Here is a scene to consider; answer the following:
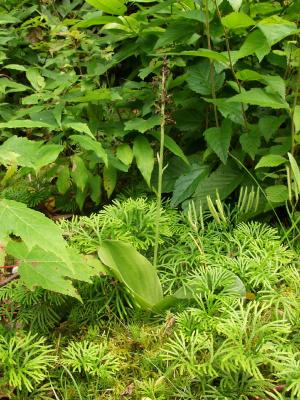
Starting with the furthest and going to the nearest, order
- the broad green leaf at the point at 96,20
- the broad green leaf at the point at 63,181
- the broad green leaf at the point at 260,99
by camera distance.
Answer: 1. the broad green leaf at the point at 63,181
2. the broad green leaf at the point at 96,20
3. the broad green leaf at the point at 260,99

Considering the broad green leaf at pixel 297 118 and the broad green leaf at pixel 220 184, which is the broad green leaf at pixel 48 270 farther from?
the broad green leaf at pixel 297 118

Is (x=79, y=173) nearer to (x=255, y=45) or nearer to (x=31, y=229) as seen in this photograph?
(x=255, y=45)

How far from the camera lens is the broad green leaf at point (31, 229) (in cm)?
97

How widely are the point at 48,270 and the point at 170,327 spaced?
337 millimetres

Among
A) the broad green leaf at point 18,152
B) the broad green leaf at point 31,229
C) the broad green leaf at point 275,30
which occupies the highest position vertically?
the broad green leaf at point 275,30

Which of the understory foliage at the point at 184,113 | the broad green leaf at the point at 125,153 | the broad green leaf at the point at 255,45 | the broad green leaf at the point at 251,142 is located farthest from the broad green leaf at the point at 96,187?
the broad green leaf at the point at 255,45

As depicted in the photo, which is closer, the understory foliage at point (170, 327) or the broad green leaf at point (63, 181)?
the understory foliage at point (170, 327)

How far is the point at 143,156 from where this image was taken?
1848 mm

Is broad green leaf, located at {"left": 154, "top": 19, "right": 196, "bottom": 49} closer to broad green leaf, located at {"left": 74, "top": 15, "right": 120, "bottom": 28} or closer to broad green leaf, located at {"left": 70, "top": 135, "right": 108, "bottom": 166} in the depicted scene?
broad green leaf, located at {"left": 74, "top": 15, "right": 120, "bottom": 28}

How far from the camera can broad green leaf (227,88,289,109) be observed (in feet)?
4.92

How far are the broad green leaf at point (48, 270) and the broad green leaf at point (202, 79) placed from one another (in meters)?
0.86

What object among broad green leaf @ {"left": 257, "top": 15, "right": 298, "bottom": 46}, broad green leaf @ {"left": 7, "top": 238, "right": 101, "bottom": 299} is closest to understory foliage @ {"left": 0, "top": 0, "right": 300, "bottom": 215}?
broad green leaf @ {"left": 257, "top": 15, "right": 298, "bottom": 46}

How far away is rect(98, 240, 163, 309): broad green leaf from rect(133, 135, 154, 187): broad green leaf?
0.50 m

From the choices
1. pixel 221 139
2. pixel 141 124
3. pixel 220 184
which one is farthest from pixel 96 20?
pixel 220 184
